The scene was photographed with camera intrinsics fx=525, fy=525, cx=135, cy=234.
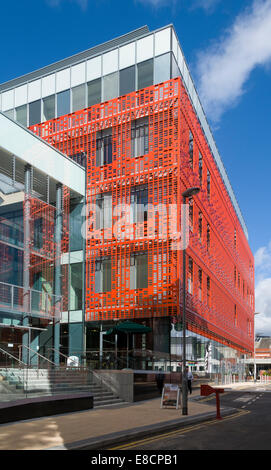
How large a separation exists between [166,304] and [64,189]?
Answer: 384 inches

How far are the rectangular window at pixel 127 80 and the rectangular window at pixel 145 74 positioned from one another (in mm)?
504

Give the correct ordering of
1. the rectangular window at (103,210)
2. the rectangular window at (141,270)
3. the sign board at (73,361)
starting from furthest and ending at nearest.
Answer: the rectangular window at (103,210) → the rectangular window at (141,270) → the sign board at (73,361)

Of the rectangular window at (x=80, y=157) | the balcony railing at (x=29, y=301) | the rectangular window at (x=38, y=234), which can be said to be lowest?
the balcony railing at (x=29, y=301)

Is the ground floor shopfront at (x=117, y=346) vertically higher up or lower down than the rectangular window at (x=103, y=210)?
lower down

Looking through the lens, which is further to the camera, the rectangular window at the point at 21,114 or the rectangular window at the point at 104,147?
the rectangular window at the point at 21,114

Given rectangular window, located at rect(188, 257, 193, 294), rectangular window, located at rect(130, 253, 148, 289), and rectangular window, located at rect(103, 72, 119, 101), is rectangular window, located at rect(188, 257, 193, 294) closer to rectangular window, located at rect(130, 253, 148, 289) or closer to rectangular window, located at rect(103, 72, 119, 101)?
rectangular window, located at rect(130, 253, 148, 289)

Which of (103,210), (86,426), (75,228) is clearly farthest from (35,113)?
(86,426)

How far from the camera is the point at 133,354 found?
27188 millimetres

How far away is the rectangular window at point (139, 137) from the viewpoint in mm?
37094

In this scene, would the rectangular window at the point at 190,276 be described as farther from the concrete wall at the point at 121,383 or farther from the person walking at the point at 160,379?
the concrete wall at the point at 121,383

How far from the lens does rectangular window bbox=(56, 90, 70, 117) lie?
41.6 meters

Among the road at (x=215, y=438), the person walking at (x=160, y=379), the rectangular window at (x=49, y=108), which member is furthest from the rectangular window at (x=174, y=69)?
the road at (x=215, y=438)

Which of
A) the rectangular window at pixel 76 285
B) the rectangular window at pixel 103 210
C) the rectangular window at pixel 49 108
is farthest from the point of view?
the rectangular window at pixel 49 108

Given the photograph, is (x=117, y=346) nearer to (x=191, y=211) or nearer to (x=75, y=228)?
(x=75, y=228)
